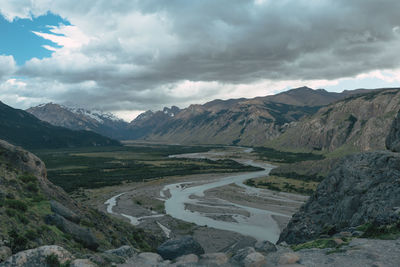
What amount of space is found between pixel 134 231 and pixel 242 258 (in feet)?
87.8

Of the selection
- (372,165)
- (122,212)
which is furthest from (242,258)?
(122,212)

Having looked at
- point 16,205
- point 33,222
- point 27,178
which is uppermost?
point 27,178

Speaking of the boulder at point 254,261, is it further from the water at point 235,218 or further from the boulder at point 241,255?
the water at point 235,218

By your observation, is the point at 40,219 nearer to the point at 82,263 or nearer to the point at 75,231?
the point at 75,231

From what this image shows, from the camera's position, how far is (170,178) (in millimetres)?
142625

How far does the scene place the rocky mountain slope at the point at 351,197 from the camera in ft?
102

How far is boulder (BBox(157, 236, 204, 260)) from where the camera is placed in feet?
72.1

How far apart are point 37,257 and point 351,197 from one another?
1299 inches

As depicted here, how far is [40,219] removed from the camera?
2470 cm

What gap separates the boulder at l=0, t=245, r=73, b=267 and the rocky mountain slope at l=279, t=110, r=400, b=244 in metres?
25.4

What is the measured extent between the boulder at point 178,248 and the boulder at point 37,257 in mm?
7775

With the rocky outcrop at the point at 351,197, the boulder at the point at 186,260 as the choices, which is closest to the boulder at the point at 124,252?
the boulder at the point at 186,260

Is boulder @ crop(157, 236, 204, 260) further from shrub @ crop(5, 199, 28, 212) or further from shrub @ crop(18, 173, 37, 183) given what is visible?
shrub @ crop(18, 173, 37, 183)

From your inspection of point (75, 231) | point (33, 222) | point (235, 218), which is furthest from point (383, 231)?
point (235, 218)
